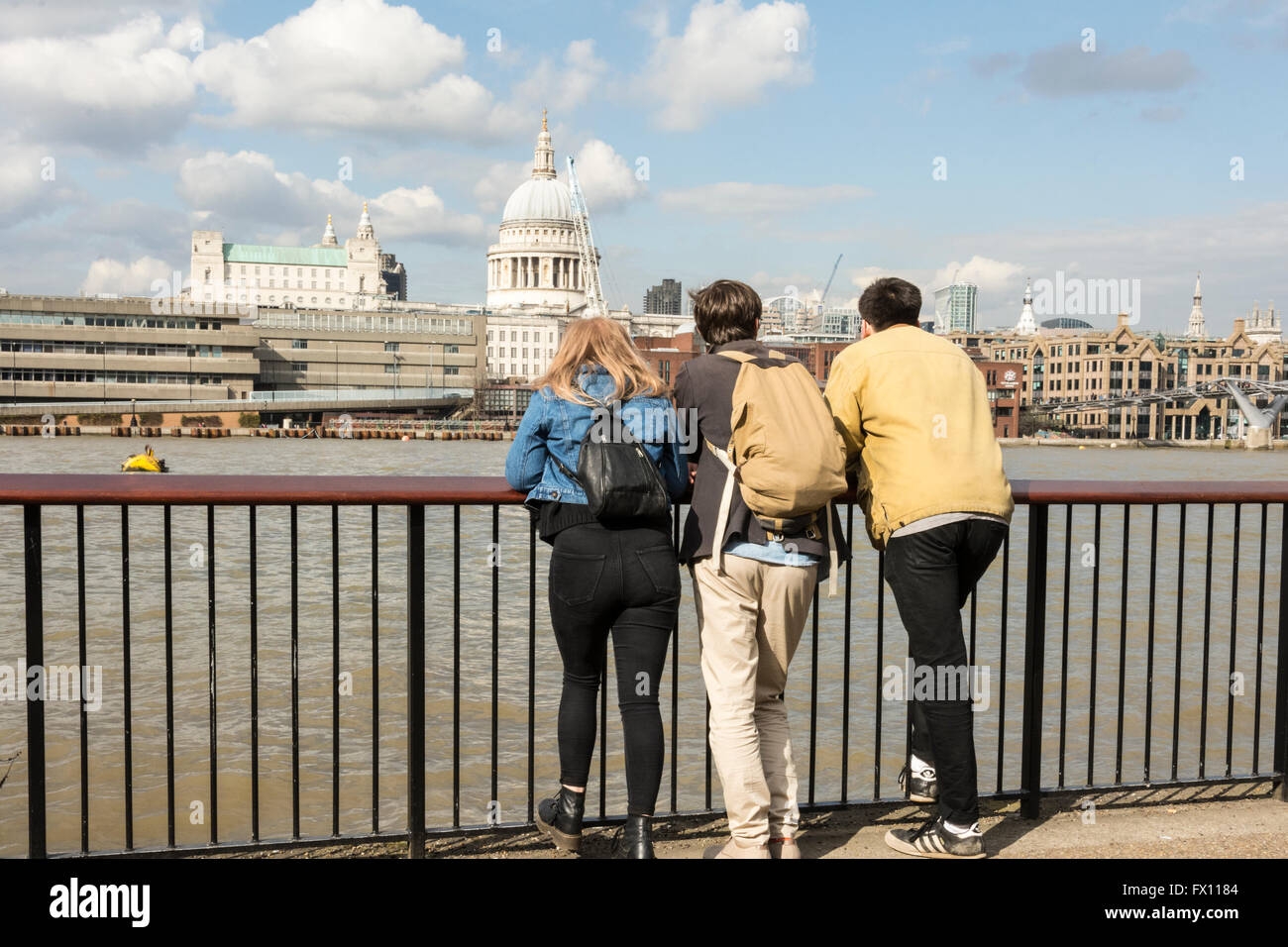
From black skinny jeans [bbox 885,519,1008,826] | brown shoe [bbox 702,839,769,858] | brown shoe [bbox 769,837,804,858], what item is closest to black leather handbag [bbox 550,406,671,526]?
black skinny jeans [bbox 885,519,1008,826]

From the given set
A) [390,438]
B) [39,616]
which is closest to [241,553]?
[39,616]

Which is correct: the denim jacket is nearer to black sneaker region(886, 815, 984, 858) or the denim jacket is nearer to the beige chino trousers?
the beige chino trousers

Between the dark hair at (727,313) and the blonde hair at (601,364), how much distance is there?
27 centimetres

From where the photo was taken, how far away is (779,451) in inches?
135

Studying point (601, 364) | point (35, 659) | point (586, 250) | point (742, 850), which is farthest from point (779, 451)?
point (586, 250)

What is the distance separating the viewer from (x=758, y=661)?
370 cm

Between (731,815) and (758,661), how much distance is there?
0.48m

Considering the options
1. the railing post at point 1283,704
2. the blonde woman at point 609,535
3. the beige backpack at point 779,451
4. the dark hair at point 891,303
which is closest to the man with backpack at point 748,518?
the beige backpack at point 779,451

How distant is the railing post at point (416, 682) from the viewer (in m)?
3.93

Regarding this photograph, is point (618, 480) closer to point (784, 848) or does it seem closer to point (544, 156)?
point (784, 848)

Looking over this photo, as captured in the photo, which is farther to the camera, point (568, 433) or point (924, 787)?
point (924, 787)

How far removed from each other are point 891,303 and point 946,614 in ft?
3.38

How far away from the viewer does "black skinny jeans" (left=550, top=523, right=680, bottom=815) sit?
3457mm
